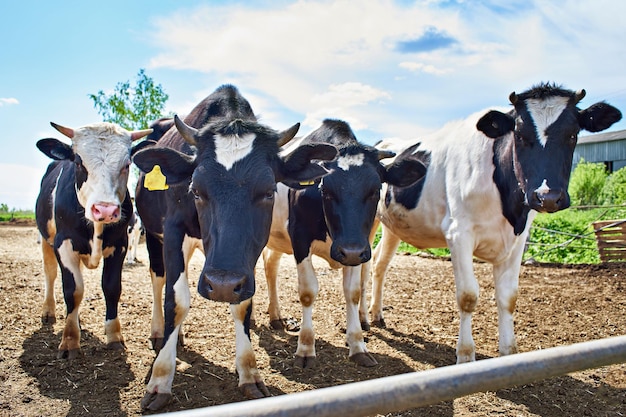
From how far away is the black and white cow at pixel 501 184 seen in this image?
4582 millimetres

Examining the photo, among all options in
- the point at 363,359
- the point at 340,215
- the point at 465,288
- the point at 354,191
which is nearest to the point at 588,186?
the point at 465,288

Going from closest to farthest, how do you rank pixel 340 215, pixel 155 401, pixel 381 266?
pixel 155 401
pixel 340 215
pixel 381 266

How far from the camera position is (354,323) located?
5379 mm

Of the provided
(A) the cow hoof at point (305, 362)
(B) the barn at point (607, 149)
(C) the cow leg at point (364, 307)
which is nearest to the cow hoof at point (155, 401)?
(A) the cow hoof at point (305, 362)

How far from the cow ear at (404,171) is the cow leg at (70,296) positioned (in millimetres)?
3366

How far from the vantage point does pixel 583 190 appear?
3609 cm

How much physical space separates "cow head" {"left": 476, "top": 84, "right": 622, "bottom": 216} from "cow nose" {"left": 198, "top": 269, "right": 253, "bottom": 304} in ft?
8.79

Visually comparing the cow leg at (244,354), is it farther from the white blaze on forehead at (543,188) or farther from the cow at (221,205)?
the white blaze on forehead at (543,188)

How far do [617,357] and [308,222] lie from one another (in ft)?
11.6

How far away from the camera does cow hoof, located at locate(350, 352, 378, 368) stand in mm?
5145

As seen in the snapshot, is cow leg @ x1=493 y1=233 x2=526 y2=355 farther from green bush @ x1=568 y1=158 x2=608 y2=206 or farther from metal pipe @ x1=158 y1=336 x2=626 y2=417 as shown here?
green bush @ x1=568 y1=158 x2=608 y2=206

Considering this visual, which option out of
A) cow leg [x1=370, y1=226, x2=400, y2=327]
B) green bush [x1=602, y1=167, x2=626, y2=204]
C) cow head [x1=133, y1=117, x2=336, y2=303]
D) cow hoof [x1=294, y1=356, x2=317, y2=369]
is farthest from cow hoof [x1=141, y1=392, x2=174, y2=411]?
green bush [x1=602, y1=167, x2=626, y2=204]

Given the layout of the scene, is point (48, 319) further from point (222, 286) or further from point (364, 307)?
point (222, 286)

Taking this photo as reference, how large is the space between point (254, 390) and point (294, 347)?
62.8 inches
